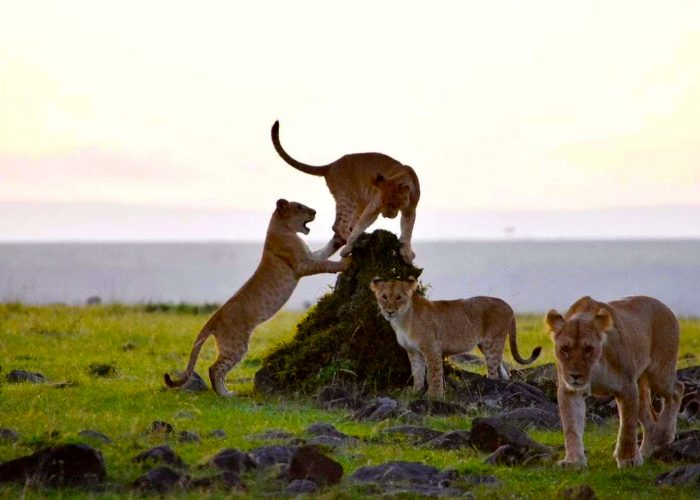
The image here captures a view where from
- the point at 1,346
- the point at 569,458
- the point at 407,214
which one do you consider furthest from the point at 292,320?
the point at 569,458

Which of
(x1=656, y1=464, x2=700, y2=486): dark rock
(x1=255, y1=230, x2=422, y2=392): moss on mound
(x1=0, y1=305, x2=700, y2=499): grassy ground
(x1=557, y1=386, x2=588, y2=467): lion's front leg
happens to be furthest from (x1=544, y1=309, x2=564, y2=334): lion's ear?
(x1=255, y1=230, x2=422, y2=392): moss on mound

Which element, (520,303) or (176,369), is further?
(520,303)

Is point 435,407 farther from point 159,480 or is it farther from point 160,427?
point 159,480

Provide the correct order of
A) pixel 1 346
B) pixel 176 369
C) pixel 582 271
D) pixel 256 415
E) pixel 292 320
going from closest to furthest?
pixel 256 415, pixel 176 369, pixel 1 346, pixel 292 320, pixel 582 271

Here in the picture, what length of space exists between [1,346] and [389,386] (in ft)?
21.7

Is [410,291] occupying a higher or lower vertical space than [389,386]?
higher

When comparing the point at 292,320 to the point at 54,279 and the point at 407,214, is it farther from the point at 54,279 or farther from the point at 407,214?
the point at 54,279

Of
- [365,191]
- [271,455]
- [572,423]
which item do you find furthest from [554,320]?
[365,191]

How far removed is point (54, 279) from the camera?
401 feet

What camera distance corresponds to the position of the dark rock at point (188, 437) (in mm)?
11846

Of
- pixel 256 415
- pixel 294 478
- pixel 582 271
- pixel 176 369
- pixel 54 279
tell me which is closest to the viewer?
pixel 294 478

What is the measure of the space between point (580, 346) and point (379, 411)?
3.15 metres

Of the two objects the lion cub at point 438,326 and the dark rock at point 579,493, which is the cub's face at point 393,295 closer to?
the lion cub at point 438,326

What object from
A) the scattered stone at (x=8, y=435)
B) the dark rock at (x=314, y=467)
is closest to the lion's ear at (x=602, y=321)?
the dark rock at (x=314, y=467)
